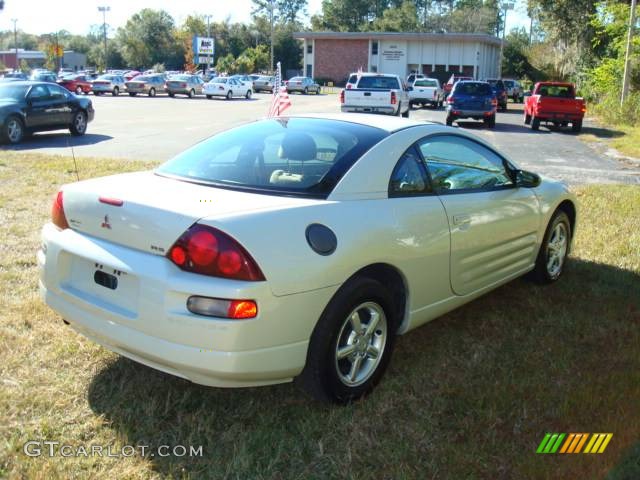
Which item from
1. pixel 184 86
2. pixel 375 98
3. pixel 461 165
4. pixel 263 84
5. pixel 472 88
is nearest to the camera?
pixel 461 165

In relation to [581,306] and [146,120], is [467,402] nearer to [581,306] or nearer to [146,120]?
[581,306]

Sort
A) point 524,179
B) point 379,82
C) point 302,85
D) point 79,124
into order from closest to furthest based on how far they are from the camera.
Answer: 1. point 524,179
2. point 79,124
3. point 379,82
4. point 302,85

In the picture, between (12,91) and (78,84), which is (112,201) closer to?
(12,91)

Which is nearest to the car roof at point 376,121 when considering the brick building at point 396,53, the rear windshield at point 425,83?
the rear windshield at point 425,83

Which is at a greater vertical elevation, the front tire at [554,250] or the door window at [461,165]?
the door window at [461,165]

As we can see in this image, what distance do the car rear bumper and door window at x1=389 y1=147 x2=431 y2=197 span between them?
89 cm

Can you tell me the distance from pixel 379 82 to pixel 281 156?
21.1m

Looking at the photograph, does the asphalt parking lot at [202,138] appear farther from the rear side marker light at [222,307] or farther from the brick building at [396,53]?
the brick building at [396,53]

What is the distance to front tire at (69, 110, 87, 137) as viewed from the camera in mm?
17594

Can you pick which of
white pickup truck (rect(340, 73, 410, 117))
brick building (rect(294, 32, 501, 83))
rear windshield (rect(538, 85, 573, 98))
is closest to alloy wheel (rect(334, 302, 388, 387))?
white pickup truck (rect(340, 73, 410, 117))

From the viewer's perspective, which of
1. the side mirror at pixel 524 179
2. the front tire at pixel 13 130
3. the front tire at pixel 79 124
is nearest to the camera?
the side mirror at pixel 524 179

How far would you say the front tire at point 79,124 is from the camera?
17594 mm

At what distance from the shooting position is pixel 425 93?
119ft

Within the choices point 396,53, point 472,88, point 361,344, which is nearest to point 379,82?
point 472,88
